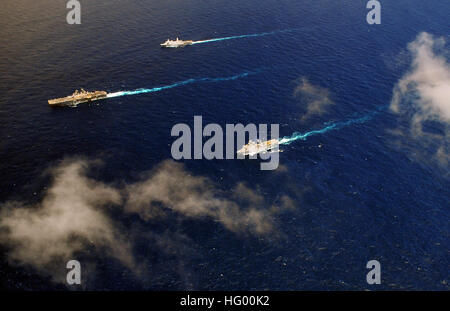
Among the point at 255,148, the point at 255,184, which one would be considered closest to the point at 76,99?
the point at 255,148

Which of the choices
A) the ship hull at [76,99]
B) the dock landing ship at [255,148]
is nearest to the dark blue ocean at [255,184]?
the ship hull at [76,99]

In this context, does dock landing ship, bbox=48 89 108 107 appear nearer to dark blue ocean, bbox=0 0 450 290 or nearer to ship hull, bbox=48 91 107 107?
ship hull, bbox=48 91 107 107

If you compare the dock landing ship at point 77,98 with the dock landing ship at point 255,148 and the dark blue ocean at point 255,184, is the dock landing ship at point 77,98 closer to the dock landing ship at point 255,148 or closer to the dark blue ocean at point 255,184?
the dark blue ocean at point 255,184

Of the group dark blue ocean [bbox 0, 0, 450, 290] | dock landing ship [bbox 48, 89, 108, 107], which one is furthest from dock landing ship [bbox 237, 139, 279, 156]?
dock landing ship [bbox 48, 89, 108, 107]

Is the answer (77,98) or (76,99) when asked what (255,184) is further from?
(76,99)

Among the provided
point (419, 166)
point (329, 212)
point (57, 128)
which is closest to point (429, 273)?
point (329, 212)

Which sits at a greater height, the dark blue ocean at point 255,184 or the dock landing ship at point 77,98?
the dock landing ship at point 77,98

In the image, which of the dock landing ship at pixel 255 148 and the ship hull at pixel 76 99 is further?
the ship hull at pixel 76 99
